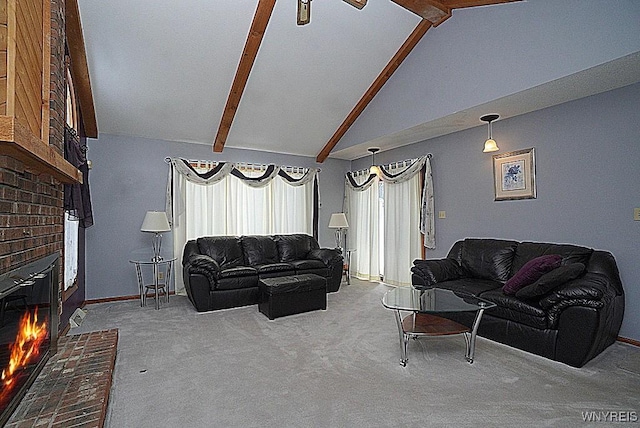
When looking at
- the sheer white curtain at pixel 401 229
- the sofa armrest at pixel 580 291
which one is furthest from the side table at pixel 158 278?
the sofa armrest at pixel 580 291

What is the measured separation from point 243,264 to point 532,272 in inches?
153

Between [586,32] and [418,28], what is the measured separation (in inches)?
75.8

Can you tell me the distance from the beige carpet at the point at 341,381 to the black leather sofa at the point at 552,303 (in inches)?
5.5

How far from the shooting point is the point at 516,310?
324cm

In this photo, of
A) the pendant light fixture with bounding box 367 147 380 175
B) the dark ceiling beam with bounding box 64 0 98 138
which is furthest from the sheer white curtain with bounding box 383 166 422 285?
the dark ceiling beam with bounding box 64 0 98 138

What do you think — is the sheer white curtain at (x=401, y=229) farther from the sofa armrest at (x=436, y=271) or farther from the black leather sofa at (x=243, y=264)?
the sofa armrest at (x=436, y=271)

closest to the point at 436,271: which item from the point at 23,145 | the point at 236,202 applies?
the point at 236,202

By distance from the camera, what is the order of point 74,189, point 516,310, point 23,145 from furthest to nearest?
point 74,189
point 516,310
point 23,145

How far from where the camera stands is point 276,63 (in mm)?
4586

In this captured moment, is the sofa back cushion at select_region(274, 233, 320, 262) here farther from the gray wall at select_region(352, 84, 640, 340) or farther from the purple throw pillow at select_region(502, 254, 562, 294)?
the purple throw pillow at select_region(502, 254, 562, 294)

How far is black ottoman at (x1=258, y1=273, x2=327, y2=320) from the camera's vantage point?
429 cm

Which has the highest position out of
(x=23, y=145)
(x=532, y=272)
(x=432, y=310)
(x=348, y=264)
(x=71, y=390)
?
(x=23, y=145)

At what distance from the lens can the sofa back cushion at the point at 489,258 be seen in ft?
13.6

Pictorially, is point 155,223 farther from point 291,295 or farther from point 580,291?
point 580,291
